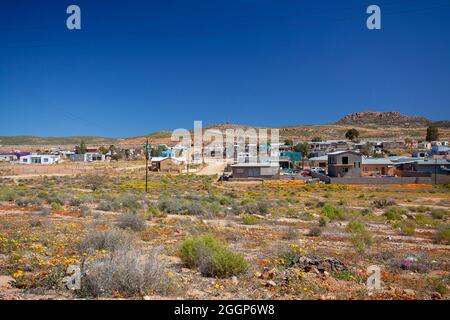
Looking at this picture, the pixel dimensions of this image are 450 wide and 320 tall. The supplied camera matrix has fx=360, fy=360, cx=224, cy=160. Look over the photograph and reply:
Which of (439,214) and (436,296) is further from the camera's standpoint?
(439,214)

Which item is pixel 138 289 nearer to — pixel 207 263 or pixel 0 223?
pixel 207 263

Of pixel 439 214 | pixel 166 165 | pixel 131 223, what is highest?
pixel 166 165

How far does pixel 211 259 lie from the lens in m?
8.09

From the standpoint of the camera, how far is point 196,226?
49.4 ft

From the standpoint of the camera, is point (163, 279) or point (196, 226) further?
point (196, 226)

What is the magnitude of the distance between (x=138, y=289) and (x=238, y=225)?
10.8 meters

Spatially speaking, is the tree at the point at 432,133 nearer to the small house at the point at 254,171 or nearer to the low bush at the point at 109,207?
the small house at the point at 254,171

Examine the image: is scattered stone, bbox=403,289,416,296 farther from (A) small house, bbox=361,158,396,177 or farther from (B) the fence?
(A) small house, bbox=361,158,396,177

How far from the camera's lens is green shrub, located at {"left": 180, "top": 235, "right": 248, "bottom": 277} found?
25.9 feet

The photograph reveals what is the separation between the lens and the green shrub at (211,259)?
7.90 metres

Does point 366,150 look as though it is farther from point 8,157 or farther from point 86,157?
point 8,157

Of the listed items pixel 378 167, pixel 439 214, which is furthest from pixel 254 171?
pixel 439 214
